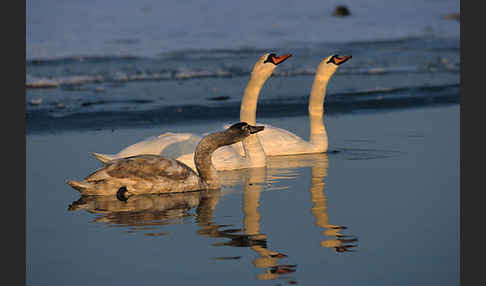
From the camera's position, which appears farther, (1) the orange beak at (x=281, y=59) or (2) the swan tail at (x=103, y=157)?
(1) the orange beak at (x=281, y=59)

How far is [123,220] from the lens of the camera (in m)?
8.14

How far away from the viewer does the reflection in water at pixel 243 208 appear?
691cm

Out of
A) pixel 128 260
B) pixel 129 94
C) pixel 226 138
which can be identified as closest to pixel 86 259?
pixel 128 260

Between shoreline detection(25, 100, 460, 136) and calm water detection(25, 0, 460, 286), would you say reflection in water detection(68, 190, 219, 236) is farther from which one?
shoreline detection(25, 100, 460, 136)

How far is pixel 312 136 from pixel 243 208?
14.4ft

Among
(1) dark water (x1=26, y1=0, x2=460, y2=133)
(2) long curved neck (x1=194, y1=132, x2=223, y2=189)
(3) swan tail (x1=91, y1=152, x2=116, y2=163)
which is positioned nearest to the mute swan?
(3) swan tail (x1=91, y1=152, x2=116, y2=163)

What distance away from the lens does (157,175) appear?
9.48 meters

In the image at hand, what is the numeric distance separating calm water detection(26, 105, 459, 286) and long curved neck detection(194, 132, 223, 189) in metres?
0.17

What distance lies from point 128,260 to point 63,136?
300 inches

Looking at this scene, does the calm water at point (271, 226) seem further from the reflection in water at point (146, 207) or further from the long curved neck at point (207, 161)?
the long curved neck at point (207, 161)

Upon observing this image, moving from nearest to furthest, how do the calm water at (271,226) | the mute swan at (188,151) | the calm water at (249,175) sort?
the calm water at (271,226) < the calm water at (249,175) < the mute swan at (188,151)

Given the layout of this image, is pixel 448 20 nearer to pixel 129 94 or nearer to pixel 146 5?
pixel 146 5

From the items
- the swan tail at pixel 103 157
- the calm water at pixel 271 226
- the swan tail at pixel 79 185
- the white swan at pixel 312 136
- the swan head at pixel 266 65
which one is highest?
the swan head at pixel 266 65

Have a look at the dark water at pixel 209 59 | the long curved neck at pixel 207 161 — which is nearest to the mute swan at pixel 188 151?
the long curved neck at pixel 207 161
